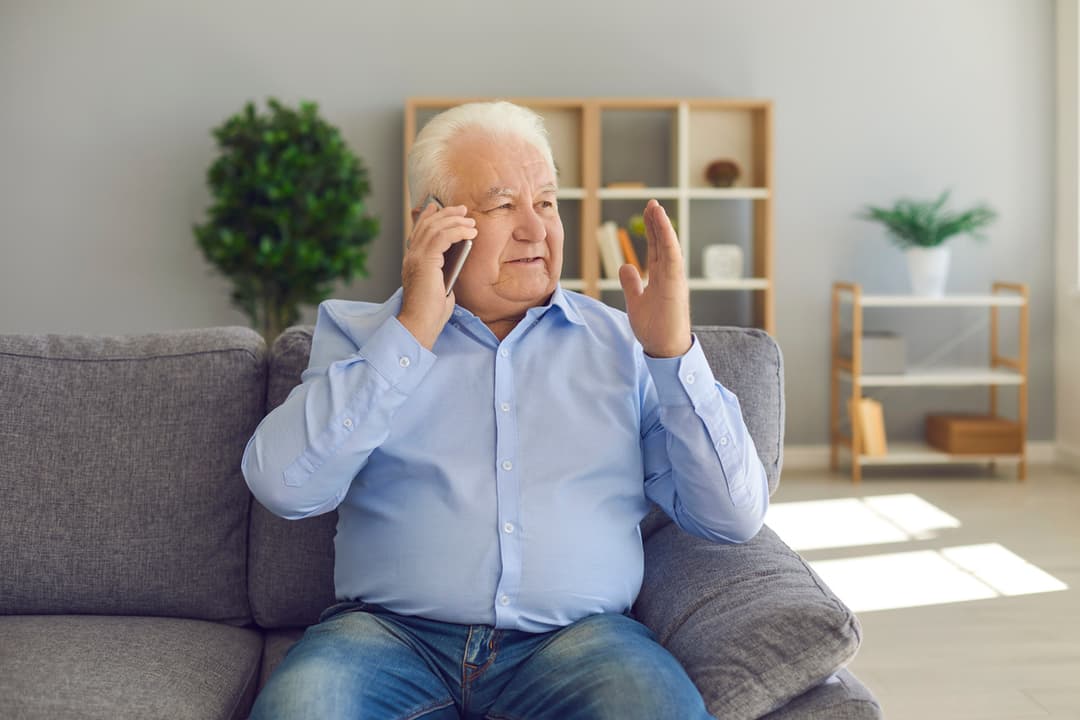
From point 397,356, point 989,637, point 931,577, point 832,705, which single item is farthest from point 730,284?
point 832,705

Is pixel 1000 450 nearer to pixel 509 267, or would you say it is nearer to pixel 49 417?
pixel 509 267

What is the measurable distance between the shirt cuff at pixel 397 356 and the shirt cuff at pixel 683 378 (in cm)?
31

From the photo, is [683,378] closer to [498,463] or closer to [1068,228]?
[498,463]

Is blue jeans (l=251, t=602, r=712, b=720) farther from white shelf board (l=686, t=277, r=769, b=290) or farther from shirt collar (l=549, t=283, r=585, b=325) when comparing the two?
white shelf board (l=686, t=277, r=769, b=290)

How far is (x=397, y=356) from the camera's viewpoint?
4.91 ft

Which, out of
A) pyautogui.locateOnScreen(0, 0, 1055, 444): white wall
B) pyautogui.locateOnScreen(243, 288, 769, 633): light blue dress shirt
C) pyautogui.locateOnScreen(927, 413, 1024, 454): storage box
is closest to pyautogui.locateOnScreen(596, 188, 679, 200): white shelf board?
pyautogui.locateOnScreen(0, 0, 1055, 444): white wall

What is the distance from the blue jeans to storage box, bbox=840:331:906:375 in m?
3.58

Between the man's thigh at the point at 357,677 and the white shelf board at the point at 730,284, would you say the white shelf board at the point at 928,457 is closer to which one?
the white shelf board at the point at 730,284

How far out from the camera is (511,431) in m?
1.56

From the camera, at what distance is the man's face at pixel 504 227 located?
1.66 m

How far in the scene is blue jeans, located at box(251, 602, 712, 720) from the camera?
51.3 inches

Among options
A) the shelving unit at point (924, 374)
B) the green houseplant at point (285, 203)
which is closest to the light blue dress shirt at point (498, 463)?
the green houseplant at point (285, 203)

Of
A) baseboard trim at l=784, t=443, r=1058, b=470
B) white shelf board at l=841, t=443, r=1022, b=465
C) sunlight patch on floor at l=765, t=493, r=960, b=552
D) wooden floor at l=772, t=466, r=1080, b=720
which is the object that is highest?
white shelf board at l=841, t=443, r=1022, b=465

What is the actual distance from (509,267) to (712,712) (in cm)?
70
